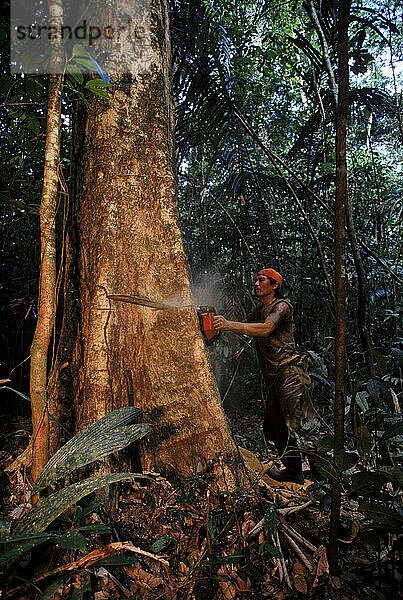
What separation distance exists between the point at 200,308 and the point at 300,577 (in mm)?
1363

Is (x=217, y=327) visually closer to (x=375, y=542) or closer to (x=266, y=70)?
(x=375, y=542)

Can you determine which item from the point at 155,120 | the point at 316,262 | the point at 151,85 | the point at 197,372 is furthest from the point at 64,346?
the point at 316,262

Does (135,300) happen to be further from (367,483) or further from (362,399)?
(367,483)

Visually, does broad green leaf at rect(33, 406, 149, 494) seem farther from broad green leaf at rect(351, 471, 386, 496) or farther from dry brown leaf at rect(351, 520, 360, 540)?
dry brown leaf at rect(351, 520, 360, 540)

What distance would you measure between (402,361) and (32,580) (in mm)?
1375

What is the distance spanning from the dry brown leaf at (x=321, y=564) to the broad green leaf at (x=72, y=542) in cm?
88

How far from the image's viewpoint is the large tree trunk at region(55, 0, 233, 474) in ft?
5.96

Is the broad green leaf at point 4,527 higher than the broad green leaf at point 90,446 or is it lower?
lower

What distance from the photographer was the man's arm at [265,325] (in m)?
2.70

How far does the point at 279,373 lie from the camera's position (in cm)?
309

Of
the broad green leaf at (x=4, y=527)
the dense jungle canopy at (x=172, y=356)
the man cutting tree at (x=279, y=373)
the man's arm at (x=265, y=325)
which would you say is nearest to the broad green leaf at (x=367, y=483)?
the dense jungle canopy at (x=172, y=356)

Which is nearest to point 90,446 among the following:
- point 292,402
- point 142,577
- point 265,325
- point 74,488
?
point 74,488

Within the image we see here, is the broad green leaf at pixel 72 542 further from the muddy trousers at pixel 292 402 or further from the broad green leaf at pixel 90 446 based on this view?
the muddy trousers at pixel 292 402

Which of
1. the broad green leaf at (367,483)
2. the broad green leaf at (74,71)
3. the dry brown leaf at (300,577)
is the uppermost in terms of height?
the broad green leaf at (74,71)
